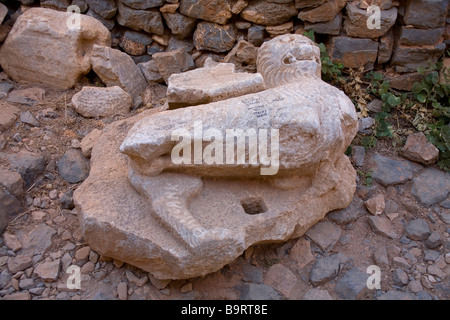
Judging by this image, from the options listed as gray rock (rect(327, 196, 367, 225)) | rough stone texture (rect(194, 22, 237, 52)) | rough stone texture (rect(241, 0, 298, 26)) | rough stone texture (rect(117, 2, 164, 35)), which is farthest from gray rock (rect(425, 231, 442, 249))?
rough stone texture (rect(117, 2, 164, 35))

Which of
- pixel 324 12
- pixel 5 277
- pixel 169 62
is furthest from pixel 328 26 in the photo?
pixel 5 277

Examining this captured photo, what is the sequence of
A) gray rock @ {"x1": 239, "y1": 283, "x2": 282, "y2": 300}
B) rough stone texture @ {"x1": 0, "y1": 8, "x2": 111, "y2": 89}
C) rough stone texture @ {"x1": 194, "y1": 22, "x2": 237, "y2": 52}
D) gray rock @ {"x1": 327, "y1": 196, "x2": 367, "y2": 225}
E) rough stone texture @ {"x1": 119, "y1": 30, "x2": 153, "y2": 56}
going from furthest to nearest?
rough stone texture @ {"x1": 119, "y1": 30, "x2": 153, "y2": 56} → rough stone texture @ {"x1": 194, "y1": 22, "x2": 237, "y2": 52} → rough stone texture @ {"x1": 0, "y1": 8, "x2": 111, "y2": 89} → gray rock @ {"x1": 327, "y1": 196, "x2": 367, "y2": 225} → gray rock @ {"x1": 239, "y1": 283, "x2": 282, "y2": 300}

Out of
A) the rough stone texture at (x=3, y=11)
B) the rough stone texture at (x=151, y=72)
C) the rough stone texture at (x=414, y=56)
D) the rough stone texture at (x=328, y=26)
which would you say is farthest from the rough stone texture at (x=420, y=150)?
the rough stone texture at (x=3, y=11)

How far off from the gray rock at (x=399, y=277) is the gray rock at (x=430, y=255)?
25cm

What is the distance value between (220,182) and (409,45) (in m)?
2.45

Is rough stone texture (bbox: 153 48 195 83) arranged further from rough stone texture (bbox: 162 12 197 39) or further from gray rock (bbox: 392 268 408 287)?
gray rock (bbox: 392 268 408 287)

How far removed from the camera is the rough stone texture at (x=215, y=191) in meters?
2.65

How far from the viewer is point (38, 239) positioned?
3.16 metres

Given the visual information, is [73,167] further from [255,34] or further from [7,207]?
[255,34]

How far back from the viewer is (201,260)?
2588 mm

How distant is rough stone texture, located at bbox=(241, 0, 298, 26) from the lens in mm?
4195

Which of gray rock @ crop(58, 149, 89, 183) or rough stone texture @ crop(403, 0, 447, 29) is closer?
gray rock @ crop(58, 149, 89, 183)

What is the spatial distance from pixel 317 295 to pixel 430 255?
0.97 meters

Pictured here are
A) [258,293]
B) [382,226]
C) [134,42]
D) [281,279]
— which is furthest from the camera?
[134,42]
